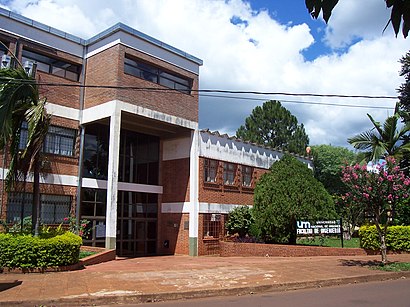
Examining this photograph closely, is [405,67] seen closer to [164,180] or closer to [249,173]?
[249,173]

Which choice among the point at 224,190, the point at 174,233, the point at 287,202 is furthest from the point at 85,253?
the point at 287,202

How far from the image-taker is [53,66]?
20109 mm

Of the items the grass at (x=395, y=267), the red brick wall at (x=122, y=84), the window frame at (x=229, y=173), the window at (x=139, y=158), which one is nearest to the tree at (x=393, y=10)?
the grass at (x=395, y=267)

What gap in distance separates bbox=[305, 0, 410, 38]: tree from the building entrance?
2114 cm

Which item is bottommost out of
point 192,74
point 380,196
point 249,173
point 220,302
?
point 220,302

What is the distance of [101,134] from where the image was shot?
22.2 m

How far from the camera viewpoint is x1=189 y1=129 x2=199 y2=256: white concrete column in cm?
2220

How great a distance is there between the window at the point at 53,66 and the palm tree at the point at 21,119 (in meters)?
5.30

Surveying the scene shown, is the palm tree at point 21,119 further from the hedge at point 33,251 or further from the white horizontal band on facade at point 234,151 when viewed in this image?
the white horizontal band on facade at point 234,151

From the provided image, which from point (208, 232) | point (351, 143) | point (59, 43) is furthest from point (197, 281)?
point (351, 143)

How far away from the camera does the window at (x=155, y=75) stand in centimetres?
2070

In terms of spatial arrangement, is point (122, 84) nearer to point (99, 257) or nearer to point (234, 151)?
point (99, 257)

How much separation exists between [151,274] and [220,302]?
4.38 m

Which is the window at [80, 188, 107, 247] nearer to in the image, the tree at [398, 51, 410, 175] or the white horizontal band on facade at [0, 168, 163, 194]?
the white horizontal band on facade at [0, 168, 163, 194]
